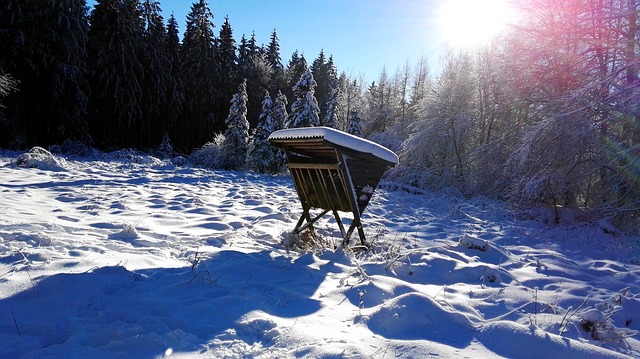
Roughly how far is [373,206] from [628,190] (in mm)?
5488

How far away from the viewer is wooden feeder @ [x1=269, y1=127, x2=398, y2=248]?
4.32 meters

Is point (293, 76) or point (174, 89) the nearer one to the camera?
point (174, 89)

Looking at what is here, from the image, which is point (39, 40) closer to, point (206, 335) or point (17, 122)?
point (17, 122)

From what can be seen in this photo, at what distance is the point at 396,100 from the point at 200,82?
2533 centimetres

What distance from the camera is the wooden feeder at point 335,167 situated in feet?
14.2

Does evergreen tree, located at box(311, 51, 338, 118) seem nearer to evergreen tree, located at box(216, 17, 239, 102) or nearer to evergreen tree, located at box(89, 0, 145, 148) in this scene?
evergreen tree, located at box(216, 17, 239, 102)

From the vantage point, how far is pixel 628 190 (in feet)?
24.3

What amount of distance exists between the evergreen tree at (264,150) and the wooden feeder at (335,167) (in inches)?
577

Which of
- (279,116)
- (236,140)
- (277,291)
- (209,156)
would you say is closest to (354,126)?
(279,116)

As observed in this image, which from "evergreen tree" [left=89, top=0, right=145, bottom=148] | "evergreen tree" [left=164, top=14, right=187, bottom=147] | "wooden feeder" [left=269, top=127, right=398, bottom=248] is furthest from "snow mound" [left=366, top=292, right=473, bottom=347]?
"evergreen tree" [left=164, top=14, right=187, bottom=147]

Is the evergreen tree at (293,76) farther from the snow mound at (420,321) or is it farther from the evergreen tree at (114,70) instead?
the snow mound at (420,321)

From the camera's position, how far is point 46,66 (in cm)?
2083

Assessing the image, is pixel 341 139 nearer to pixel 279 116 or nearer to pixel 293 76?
pixel 279 116

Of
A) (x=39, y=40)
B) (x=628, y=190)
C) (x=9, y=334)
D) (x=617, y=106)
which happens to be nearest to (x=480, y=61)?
(x=617, y=106)
